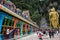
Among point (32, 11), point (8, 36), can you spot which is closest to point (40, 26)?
point (32, 11)

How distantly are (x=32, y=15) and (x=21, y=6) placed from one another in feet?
36.9

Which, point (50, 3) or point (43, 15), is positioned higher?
point (50, 3)

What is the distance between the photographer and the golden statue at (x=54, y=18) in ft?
203

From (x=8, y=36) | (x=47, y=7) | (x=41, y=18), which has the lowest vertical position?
(x=8, y=36)

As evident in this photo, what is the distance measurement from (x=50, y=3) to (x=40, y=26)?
9.77 metres

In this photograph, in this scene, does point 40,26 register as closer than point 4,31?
No

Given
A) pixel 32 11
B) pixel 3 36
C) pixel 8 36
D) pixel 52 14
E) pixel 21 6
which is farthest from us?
pixel 32 11

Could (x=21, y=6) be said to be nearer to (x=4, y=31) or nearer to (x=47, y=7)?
(x=47, y=7)

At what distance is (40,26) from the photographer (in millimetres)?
67688

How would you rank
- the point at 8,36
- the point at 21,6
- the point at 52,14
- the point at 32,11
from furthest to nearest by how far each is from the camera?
the point at 32,11, the point at 52,14, the point at 21,6, the point at 8,36

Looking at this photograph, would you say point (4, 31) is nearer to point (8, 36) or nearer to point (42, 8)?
point (8, 36)

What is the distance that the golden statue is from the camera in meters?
62.0

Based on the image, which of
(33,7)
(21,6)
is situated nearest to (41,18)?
(33,7)

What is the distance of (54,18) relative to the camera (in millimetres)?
63969
